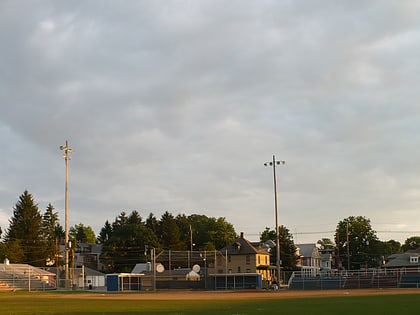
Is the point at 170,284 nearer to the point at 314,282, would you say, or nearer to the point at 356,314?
the point at 314,282

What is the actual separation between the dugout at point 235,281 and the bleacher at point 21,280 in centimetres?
2271

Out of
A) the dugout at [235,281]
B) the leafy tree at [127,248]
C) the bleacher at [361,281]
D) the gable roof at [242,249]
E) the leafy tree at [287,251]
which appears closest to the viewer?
the bleacher at [361,281]

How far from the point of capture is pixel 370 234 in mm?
127812

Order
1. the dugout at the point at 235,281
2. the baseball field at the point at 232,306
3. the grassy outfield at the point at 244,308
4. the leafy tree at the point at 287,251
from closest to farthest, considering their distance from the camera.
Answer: the grassy outfield at the point at 244,308
the baseball field at the point at 232,306
the dugout at the point at 235,281
the leafy tree at the point at 287,251

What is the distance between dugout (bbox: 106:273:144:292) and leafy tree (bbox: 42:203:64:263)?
4974 centimetres

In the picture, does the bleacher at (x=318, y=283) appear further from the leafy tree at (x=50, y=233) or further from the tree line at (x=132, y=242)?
→ the leafy tree at (x=50, y=233)

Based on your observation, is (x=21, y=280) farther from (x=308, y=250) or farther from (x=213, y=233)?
(x=308, y=250)

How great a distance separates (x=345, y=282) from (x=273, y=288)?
32.5ft

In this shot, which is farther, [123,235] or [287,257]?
[123,235]

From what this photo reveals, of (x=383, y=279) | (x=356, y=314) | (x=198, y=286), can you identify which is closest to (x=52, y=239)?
(x=198, y=286)

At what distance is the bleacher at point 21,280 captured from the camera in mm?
75269

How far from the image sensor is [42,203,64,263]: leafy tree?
12203cm

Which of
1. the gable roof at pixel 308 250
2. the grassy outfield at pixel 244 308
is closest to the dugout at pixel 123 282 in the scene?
the grassy outfield at pixel 244 308

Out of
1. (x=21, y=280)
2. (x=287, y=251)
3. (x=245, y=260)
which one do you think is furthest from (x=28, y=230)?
(x=287, y=251)
